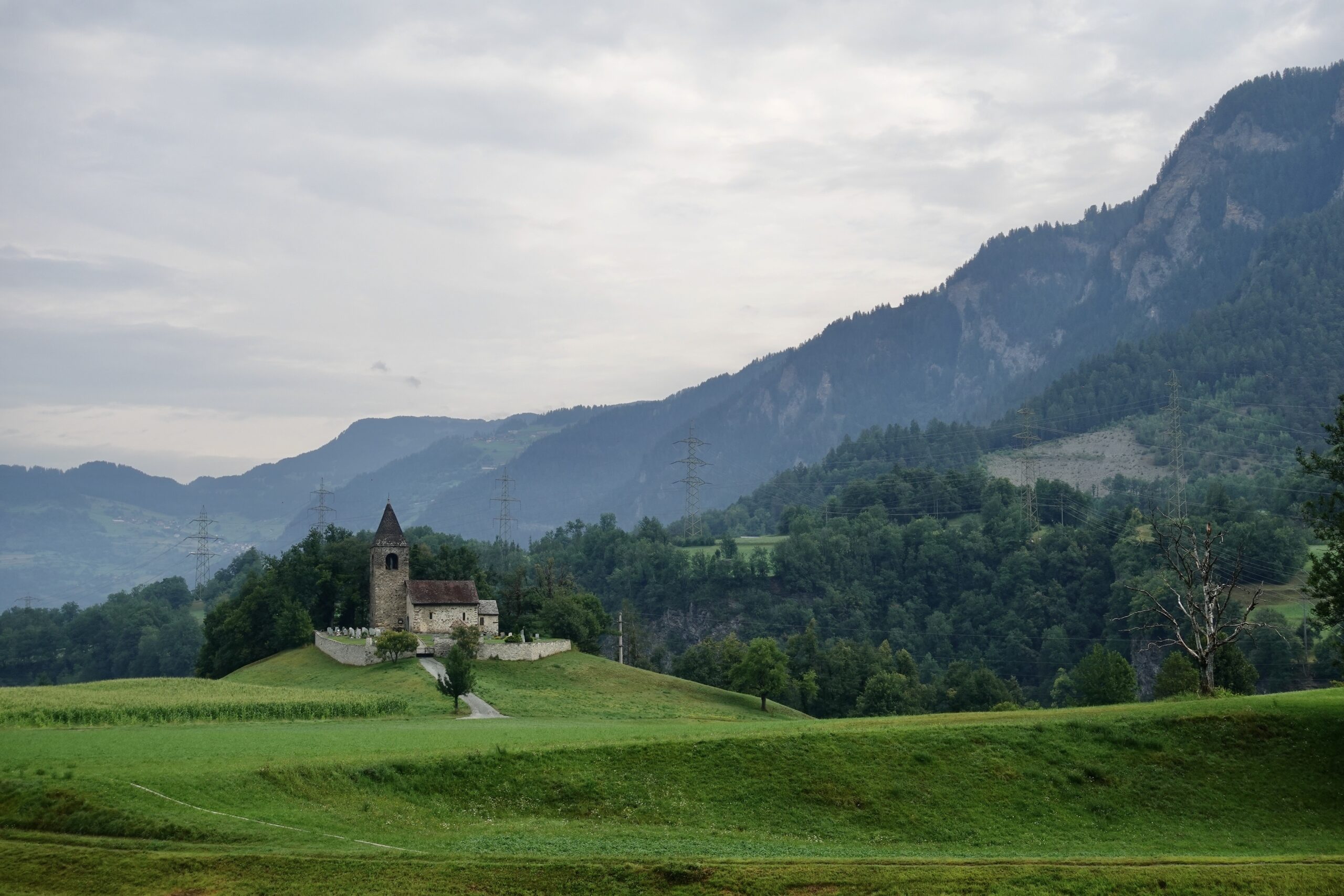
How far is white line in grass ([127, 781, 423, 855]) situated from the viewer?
29.8 meters

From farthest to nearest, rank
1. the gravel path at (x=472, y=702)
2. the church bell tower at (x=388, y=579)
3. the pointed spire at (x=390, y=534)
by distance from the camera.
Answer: the pointed spire at (x=390, y=534), the church bell tower at (x=388, y=579), the gravel path at (x=472, y=702)

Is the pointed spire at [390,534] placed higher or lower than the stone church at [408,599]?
higher

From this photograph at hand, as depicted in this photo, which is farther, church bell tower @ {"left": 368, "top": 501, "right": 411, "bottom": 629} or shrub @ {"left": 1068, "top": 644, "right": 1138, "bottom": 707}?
church bell tower @ {"left": 368, "top": 501, "right": 411, "bottom": 629}

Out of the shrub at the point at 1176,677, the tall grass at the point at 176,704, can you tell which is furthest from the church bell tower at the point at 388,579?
the shrub at the point at 1176,677

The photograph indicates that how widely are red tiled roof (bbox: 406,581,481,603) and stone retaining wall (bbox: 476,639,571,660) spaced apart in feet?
30.1

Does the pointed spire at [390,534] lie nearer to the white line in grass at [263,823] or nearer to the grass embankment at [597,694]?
the grass embankment at [597,694]

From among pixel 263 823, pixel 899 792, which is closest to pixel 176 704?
pixel 263 823

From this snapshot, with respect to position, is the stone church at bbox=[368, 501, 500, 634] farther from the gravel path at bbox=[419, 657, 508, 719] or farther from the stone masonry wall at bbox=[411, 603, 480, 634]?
the gravel path at bbox=[419, 657, 508, 719]

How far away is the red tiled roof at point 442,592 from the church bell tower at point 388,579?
4.55 feet

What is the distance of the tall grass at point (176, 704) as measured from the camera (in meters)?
53.4

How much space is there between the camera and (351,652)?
81.8 m

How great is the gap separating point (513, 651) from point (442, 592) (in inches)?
458

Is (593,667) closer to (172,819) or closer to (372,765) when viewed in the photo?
(372,765)

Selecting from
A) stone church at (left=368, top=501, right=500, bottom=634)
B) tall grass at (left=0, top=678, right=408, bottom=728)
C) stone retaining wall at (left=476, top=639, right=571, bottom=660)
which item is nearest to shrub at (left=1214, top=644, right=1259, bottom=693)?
stone retaining wall at (left=476, top=639, right=571, bottom=660)
